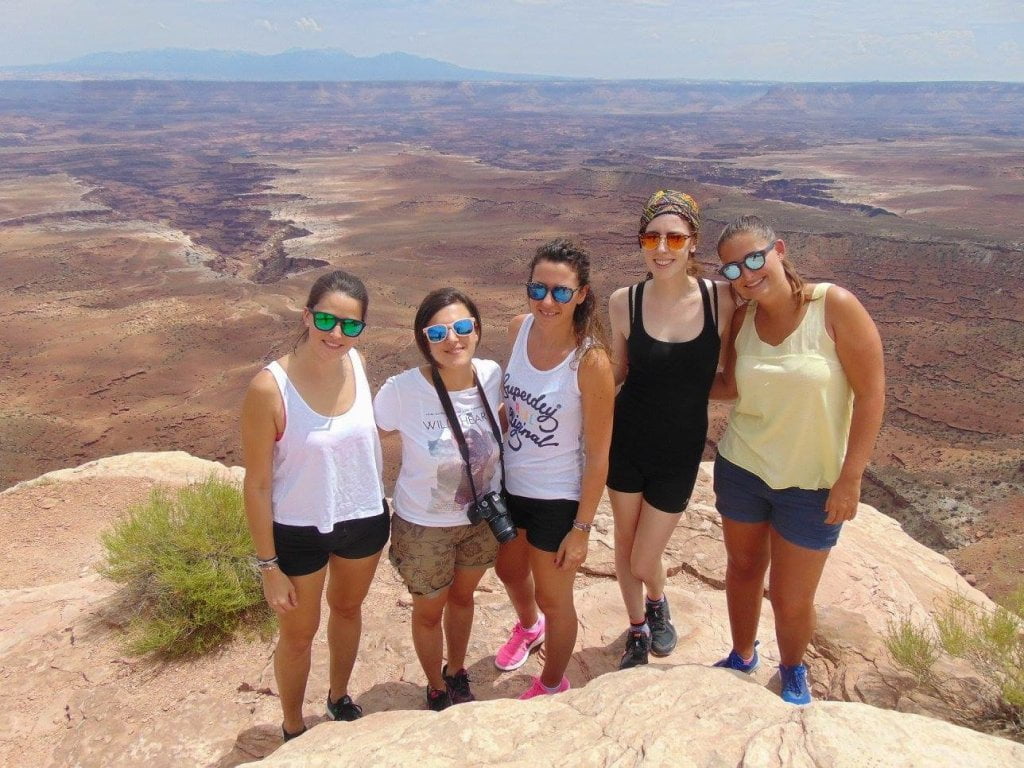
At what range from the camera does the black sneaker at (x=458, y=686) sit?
2.78 m

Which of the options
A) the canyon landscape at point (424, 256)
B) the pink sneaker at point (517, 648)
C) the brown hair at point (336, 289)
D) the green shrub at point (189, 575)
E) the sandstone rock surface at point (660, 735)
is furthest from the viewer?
the canyon landscape at point (424, 256)

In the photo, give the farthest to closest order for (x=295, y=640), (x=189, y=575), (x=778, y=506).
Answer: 1. (x=189, y=575)
2. (x=295, y=640)
3. (x=778, y=506)

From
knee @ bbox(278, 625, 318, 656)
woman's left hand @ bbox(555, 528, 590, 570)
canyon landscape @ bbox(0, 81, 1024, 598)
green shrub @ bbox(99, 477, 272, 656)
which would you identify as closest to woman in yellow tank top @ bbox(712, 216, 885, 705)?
woman's left hand @ bbox(555, 528, 590, 570)

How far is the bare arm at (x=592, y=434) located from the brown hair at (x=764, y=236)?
2.03 ft

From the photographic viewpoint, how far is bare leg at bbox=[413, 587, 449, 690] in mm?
2498

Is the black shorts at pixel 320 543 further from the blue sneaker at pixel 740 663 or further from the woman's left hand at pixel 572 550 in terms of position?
the blue sneaker at pixel 740 663

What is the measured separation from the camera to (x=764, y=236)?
7.36ft

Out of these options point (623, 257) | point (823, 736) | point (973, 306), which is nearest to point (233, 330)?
point (623, 257)

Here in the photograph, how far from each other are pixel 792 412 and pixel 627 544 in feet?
3.15

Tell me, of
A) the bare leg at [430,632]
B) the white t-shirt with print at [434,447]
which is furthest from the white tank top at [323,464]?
the bare leg at [430,632]

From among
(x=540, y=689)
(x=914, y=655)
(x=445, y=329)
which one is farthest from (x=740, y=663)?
(x=445, y=329)

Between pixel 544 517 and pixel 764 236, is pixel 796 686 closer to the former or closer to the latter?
pixel 544 517

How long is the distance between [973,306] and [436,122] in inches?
4148

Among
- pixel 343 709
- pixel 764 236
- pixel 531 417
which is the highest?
pixel 764 236
